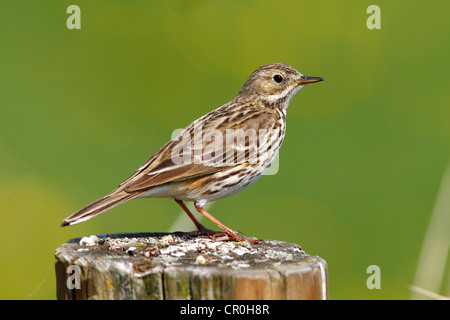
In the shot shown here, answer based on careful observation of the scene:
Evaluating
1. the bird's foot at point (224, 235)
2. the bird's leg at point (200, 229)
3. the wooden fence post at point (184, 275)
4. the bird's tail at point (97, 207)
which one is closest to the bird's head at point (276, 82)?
the bird's leg at point (200, 229)

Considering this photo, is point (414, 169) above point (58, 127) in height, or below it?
below

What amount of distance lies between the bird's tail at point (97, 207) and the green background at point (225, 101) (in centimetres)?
251

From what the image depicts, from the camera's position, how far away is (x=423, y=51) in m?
10.9

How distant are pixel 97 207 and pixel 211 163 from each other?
4.17ft

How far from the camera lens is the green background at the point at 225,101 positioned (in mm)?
9109

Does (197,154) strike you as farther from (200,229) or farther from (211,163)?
(200,229)

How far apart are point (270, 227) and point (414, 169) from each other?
217 centimetres

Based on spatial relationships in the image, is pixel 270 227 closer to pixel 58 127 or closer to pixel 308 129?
pixel 308 129

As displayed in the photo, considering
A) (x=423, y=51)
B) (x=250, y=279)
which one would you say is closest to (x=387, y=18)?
(x=423, y=51)

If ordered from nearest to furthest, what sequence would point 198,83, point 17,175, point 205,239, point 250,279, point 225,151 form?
point 250,279 < point 205,239 < point 225,151 < point 17,175 < point 198,83

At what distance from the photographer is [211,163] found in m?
6.75

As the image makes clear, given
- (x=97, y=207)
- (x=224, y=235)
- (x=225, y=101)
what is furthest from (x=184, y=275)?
(x=225, y=101)

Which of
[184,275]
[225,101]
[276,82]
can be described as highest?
[276,82]

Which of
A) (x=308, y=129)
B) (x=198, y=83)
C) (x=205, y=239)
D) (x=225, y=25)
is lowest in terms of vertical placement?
(x=205, y=239)
